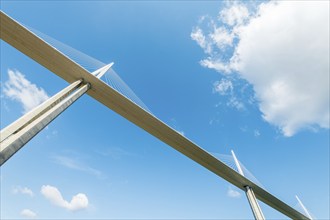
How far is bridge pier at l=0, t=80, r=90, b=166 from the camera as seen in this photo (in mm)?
3957

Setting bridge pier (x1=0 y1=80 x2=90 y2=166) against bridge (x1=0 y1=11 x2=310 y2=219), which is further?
bridge (x1=0 y1=11 x2=310 y2=219)

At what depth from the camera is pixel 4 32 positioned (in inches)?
225

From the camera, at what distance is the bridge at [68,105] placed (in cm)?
443

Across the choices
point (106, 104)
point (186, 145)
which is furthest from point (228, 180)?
point (106, 104)

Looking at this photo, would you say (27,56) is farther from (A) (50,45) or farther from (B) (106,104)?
(B) (106,104)

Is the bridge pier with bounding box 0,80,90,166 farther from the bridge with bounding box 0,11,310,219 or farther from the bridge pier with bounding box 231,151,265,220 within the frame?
the bridge pier with bounding box 231,151,265,220

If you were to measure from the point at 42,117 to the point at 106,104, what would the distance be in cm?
283

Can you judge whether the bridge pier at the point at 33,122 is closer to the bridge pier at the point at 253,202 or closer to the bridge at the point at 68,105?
the bridge at the point at 68,105

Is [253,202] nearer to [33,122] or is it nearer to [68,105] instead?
[68,105]

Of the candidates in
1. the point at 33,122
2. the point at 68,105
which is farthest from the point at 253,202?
the point at 33,122

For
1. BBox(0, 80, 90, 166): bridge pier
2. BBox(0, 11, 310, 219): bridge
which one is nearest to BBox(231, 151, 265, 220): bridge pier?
BBox(0, 11, 310, 219): bridge

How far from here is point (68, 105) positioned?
19.7ft

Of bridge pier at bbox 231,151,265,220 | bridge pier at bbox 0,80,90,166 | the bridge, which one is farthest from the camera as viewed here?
bridge pier at bbox 231,151,265,220

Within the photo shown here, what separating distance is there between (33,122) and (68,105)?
1.29 meters
